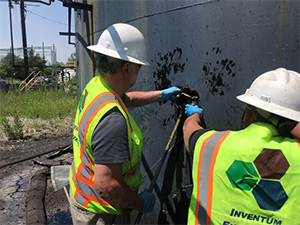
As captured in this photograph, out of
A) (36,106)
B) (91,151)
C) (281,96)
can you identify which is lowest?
(36,106)

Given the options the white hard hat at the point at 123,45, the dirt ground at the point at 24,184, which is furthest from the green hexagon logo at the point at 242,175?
the dirt ground at the point at 24,184

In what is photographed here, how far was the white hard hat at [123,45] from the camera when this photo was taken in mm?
1626

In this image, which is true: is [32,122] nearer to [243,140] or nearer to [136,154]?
[136,154]

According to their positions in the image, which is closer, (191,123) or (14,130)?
(191,123)

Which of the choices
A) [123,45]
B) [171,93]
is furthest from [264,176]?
[171,93]

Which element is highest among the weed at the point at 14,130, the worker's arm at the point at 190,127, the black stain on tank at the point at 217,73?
the black stain on tank at the point at 217,73

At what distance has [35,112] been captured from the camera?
9281 millimetres

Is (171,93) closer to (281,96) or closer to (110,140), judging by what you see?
(110,140)

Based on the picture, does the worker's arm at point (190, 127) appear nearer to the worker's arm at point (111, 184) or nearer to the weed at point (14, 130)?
the worker's arm at point (111, 184)

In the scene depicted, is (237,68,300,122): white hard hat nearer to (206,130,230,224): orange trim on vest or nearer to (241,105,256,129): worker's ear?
(241,105,256,129): worker's ear

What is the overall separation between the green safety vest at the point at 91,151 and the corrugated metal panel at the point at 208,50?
763 mm

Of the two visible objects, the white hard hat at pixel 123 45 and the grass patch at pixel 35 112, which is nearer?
the white hard hat at pixel 123 45

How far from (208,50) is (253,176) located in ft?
3.65

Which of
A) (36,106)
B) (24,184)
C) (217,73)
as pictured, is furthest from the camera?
(36,106)
